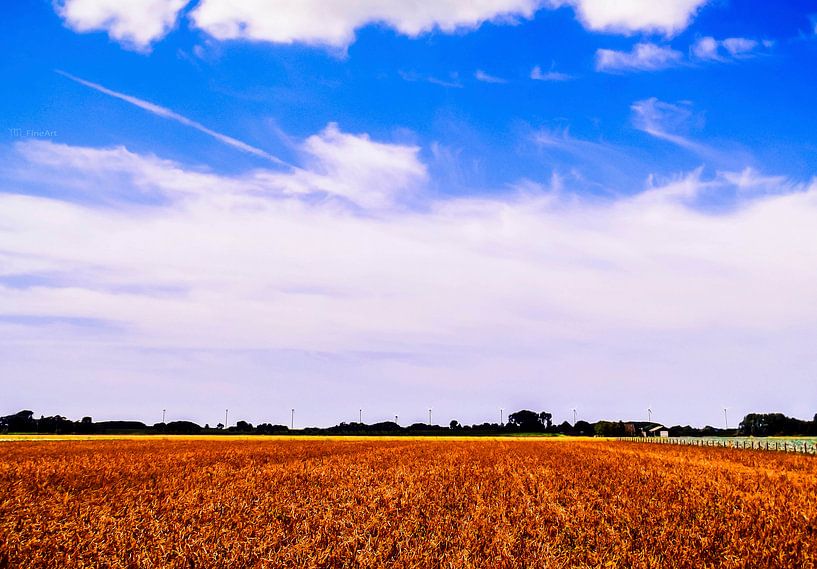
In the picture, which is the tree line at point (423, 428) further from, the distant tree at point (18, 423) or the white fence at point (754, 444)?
the white fence at point (754, 444)

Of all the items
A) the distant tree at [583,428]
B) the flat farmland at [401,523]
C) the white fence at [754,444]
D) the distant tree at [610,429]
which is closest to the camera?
the flat farmland at [401,523]

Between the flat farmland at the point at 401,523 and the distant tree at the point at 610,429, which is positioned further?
the distant tree at the point at 610,429

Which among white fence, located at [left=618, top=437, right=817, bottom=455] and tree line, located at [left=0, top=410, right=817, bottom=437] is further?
tree line, located at [left=0, top=410, right=817, bottom=437]

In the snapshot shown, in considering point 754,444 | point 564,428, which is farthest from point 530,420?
point 754,444

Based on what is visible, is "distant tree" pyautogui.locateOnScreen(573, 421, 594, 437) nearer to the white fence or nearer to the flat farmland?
the white fence

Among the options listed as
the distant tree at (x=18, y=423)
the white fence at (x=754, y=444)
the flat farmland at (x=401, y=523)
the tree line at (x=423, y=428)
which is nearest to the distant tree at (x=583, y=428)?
the tree line at (x=423, y=428)

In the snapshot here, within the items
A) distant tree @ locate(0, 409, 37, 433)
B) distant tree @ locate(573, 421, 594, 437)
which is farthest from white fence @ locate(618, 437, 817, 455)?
distant tree @ locate(0, 409, 37, 433)

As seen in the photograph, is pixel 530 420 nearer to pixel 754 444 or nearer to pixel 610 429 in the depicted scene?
pixel 610 429

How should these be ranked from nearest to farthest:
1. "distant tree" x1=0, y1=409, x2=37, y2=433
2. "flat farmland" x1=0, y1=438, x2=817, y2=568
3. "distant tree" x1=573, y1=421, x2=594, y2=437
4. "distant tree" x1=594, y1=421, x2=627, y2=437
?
"flat farmland" x1=0, y1=438, x2=817, y2=568 → "distant tree" x1=0, y1=409, x2=37, y2=433 → "distant tree" x1=594, y1=421, x2=627, y2=437 → "distant tree" x1=573, y1=421, x2=594, y2=437

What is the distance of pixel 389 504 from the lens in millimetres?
9656

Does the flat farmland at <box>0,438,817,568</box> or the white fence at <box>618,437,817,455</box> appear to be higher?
the flat farmland at <box>0,438,817,568</box>

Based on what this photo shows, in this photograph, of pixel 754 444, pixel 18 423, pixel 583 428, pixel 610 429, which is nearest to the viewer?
pixel 754 444

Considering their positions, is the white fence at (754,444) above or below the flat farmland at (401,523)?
below

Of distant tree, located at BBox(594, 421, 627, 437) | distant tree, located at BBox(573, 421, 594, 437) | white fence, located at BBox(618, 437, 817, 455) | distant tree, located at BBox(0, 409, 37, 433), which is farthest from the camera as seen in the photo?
distant tree, located at BBox(573, 421, 594, 437)
